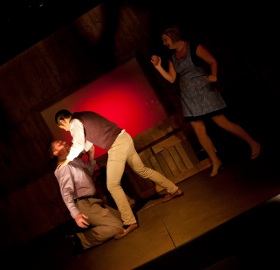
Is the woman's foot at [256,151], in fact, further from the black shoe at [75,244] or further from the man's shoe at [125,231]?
the black shoe at [75,244]

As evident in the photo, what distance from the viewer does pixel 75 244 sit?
422 centimetres

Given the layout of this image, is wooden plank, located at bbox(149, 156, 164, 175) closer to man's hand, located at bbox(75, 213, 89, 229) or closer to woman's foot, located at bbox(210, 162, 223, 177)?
woman's foot, located at bbox(210, 162, 223, 177)

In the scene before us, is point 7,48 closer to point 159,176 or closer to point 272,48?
point 159,176

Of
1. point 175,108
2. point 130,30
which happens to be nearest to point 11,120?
point 130,30

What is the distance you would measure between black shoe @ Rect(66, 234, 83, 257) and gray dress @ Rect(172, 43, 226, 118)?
8.85ft

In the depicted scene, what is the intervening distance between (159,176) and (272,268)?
2.03m

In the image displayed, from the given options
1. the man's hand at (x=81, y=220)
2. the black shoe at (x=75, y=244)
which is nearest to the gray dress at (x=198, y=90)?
the man's hand at (x=81, y=220)

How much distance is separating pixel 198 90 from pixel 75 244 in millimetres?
3086

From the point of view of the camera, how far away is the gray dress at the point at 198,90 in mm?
4188

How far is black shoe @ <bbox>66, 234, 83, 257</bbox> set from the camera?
412 centimetres

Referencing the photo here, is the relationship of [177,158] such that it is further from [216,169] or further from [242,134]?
[242,134]

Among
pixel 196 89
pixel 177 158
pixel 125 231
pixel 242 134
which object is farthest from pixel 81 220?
pixel 242 134

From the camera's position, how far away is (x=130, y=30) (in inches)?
202

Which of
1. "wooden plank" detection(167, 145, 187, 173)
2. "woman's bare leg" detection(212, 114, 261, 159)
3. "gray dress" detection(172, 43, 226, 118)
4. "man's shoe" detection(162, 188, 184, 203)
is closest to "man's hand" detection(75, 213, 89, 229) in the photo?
"man's shoe" detection(162, 188, 184, 203)
